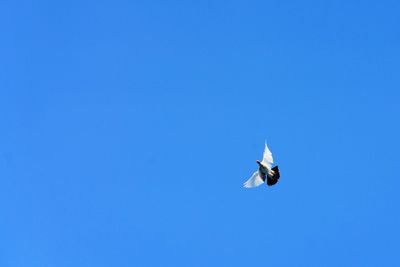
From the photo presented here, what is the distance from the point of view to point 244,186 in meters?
73.6

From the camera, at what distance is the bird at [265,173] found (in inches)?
2879

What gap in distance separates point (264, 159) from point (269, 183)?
2.33 m

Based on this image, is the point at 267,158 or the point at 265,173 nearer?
the point at 265,173

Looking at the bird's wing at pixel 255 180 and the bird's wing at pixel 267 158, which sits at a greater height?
the bird's wing at pixel 267 158

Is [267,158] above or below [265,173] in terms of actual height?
above

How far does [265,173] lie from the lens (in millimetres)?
73438

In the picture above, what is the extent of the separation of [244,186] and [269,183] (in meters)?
2.39

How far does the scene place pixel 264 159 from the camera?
73.6 m

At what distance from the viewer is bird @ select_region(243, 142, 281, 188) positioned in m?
73.1

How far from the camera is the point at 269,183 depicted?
7325 centimetres

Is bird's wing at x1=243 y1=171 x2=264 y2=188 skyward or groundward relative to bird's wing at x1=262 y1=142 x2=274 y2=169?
groundward
